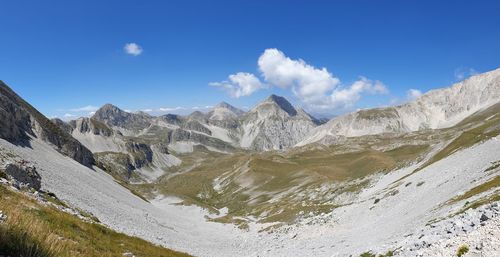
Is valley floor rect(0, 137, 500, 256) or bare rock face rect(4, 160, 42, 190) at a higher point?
bare rock face rect(4, 160, 42, 190)

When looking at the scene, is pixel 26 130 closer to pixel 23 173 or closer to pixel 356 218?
pixel 23 173

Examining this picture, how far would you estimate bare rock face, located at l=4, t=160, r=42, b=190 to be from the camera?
152 ft

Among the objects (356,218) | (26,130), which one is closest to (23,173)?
(356,218)

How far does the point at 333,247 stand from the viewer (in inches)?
1949

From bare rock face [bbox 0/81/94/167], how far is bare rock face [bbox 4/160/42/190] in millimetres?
51825

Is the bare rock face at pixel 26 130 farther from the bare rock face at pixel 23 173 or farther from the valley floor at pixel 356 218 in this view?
the bare rock face at pixel 23 173

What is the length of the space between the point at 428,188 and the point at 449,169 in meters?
8.66

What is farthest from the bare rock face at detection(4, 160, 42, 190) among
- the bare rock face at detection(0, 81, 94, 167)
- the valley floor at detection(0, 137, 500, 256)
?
the bare rock face at detection(0, 81, 94, 167)

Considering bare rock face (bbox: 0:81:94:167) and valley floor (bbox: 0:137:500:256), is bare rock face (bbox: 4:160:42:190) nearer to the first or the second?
valley floor (bbox: 0:137:500:256)

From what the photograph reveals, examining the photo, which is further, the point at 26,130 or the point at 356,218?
the point at 26,130

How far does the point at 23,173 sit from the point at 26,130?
271 ft

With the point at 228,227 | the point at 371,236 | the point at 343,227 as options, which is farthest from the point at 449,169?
the point at 228,227

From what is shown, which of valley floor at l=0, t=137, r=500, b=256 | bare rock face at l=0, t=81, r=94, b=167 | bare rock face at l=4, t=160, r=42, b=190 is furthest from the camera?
bare rock face at l=0, t=81, r=94, b=167

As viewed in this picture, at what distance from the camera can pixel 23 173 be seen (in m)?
48.6
